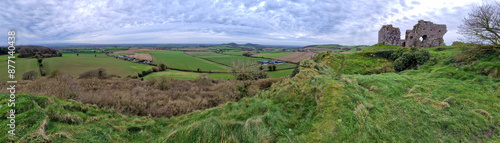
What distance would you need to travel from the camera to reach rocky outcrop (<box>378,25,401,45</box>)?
28.5 meters

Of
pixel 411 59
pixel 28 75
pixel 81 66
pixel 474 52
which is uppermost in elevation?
pixel 474 52

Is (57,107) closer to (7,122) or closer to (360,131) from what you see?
(7,122)

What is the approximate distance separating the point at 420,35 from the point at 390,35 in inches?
172

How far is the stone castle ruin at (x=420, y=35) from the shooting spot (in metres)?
23.6

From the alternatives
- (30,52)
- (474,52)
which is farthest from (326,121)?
(30,52)

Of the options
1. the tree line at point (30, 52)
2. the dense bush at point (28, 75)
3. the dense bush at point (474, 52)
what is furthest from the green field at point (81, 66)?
the dense bush at point (474, 52)

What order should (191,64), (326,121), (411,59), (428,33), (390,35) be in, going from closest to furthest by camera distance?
(326,121), (411,59), (428,33), (390,35), (191,64)

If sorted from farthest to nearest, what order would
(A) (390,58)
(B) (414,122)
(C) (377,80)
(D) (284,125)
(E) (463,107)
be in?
(A) (390,58) < (C) (377,80) < (E) (463,107) < (D) (284,125) < (B) (414,122)

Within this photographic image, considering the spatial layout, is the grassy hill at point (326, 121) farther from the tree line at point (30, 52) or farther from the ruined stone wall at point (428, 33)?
the tree line at point (30, 52)

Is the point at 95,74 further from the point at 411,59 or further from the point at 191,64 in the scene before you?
the point at 411,59

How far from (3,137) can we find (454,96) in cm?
1321

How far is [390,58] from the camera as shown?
18219 mm

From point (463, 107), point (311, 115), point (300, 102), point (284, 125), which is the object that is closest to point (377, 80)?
point (463, 107)

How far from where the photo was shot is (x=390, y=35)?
29.1 meters
